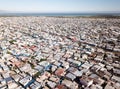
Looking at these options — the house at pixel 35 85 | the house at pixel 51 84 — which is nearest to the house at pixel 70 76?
the house at pixel 51 84

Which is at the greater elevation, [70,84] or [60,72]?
[60,72]

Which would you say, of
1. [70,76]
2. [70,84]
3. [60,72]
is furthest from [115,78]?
[60,72]

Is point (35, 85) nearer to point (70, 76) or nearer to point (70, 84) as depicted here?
point (70, 84)

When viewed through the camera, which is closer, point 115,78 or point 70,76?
point 115,78

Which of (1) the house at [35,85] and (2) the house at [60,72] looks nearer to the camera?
(1) the house at [35,85]

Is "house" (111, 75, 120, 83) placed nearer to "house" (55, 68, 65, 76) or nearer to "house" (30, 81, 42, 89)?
"house" (55, 68, 65, 76)

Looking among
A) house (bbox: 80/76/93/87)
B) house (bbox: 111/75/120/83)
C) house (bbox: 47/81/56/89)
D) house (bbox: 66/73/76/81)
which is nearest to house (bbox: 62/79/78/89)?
house (bbox: 66/73/76/81)

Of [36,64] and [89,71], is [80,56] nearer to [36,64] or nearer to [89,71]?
[89,71]

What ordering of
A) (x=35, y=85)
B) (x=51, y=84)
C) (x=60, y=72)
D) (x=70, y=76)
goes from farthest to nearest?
1. (x=60, y=72)
2. (x=70, y=76)
3. (x=51, y=84)
4. (x=35, y=85)

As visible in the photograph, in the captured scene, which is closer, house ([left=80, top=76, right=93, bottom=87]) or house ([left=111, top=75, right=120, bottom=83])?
house ([left=80, top=76, right=93, bottom=87])

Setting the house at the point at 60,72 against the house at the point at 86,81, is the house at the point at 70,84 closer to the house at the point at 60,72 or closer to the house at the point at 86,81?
the house at the point at 86,81

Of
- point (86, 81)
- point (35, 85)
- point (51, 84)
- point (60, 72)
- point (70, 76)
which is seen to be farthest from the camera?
point (60, 72)
